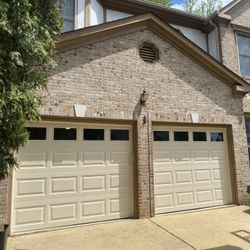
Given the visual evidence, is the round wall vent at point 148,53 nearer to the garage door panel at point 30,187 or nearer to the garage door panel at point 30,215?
the garage door panel at point 30,187

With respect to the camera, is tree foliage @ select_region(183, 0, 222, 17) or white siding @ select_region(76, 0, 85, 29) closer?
white siding @ select_region(76, 0, 85, 29)

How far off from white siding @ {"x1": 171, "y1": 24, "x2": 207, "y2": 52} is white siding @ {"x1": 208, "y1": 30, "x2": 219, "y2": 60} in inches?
9.1

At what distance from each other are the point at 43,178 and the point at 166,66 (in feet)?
15.8

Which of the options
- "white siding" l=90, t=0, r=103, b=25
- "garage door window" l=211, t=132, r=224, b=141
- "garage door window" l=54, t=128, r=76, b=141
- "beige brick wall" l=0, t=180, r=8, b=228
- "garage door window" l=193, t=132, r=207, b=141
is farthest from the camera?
"white siding" l=90, t=0, r=103, b=25

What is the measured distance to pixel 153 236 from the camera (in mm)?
5605

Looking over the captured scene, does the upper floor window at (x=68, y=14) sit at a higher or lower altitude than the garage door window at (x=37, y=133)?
higher

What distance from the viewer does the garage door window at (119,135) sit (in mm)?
7160

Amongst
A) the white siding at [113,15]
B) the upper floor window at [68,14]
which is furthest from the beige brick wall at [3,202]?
the white siding at [113,15]

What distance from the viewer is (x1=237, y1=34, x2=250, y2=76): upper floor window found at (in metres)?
10.9

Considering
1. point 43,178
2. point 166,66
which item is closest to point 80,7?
point 166,66

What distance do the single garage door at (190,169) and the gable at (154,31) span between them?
1873 mm

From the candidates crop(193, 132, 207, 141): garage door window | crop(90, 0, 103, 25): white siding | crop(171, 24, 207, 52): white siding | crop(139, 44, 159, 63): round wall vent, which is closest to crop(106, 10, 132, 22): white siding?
crop(90, 0, 103, 25): white siding

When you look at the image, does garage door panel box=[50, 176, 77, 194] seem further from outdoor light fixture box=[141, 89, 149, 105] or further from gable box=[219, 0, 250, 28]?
gable box=[219, 0, 250, 28]

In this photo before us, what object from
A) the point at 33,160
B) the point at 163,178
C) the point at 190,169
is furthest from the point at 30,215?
the point at 190,169
